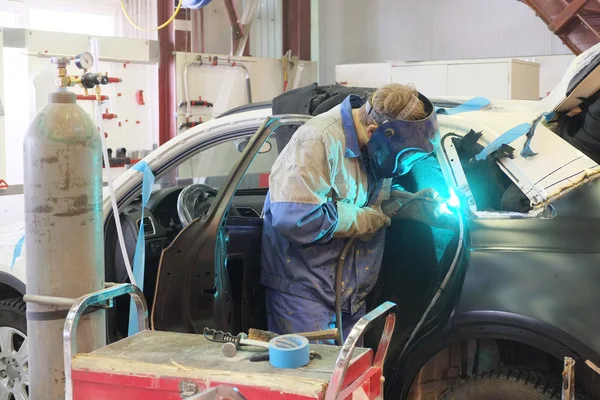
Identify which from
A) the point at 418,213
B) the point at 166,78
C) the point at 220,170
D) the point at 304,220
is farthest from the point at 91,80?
the point at 166,78

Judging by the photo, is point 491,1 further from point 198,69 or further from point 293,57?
point 198,69

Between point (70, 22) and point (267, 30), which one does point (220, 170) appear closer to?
point (70, 22)

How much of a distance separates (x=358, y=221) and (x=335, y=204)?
12 centimetres

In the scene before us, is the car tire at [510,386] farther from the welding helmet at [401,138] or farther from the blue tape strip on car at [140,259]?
the blue tape strip on car at [140,259]

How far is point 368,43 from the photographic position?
10219 millimetres

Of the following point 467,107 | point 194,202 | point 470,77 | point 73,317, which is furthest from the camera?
point 470,77

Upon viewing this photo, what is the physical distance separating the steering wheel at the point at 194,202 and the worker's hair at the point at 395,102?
1.01 metres

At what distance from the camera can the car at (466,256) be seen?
2.57m

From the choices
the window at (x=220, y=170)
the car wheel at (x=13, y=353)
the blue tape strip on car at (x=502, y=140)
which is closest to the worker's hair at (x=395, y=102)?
the blue tape strip on car at (x=502, y=140)

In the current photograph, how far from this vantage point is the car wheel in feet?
11.8

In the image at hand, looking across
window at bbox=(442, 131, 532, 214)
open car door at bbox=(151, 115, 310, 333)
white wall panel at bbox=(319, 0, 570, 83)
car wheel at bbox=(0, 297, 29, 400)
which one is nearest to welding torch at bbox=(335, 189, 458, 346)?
window at bbox=(442, 131, 532, 214)

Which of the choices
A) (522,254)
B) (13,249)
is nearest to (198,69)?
(13,249)

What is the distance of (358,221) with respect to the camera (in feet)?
9.53

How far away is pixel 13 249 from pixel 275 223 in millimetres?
1655
